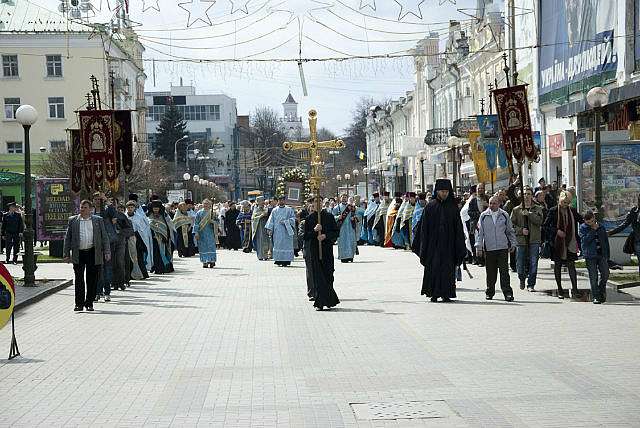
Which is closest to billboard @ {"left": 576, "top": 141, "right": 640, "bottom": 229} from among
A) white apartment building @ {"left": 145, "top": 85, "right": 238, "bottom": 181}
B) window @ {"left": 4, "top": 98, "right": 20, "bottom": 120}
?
window @ {"left": 4, "top": 98, "right": 20, "bottom": 120}

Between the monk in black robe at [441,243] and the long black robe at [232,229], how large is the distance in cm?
2572

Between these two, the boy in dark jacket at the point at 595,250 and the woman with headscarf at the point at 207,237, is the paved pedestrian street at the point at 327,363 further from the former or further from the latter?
the woman with headscarf at the point at 207,237

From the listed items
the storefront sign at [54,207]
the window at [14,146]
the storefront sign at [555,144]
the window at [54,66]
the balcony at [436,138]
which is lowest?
the storefront sign at [54,207]

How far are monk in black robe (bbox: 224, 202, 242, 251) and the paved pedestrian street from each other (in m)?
24.2

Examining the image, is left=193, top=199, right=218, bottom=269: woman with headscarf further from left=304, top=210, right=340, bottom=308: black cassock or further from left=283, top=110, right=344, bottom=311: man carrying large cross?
left=304, top=210, right=340, bottom=308: black cassock

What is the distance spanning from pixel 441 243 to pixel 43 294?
7.19m

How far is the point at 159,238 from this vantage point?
27344 mm

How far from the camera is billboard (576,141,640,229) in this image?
2253 centimetres

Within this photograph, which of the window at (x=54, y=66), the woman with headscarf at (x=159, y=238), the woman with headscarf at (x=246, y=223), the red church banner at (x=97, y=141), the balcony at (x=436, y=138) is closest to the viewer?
the red church banner at (x=97, y=141)

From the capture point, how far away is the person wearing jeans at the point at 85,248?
17.4 metres

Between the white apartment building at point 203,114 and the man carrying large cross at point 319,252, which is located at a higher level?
the white apartment building at point 203,114

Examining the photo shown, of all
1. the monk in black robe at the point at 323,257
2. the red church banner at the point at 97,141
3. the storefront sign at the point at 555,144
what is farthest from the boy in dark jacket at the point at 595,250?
the storefront sign at the point at 555,144

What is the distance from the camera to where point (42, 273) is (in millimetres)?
27172

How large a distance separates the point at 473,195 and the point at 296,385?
50.1 ft
